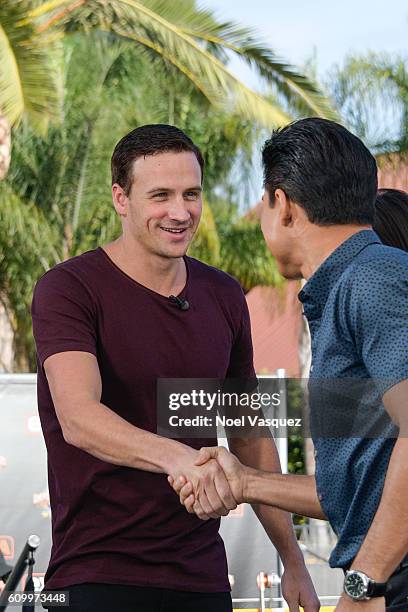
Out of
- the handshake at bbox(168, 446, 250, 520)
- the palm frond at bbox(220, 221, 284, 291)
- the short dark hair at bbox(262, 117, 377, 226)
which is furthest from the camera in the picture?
the palm frond at bbox(220, 221, 284, 291)

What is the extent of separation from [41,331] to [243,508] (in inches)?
155

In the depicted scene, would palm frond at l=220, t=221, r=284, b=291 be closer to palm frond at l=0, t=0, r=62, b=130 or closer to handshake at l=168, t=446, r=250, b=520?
palm frond at l=0, t=0, r=62, b=130

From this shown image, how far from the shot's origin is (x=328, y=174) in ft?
8.16

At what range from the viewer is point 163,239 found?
348 centimetres

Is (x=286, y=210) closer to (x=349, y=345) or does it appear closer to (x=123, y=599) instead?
(x=349, y=345)

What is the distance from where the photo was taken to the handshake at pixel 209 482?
9.71 feet

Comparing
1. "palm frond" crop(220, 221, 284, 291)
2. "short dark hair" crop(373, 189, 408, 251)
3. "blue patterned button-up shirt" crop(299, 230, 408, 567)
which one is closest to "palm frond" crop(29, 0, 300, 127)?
"palm frond" crop(220, 221, 284, 291)

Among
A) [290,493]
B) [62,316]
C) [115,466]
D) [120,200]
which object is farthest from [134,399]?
[290,493]

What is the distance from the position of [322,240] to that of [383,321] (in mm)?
321

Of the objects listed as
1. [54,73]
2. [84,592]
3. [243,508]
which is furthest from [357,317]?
[54,73]

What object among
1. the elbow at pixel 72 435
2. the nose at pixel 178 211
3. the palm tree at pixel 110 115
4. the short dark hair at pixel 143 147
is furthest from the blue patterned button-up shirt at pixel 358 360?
the palm tree at pixel 110 115

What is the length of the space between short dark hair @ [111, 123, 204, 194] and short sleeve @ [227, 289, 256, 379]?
55 cm

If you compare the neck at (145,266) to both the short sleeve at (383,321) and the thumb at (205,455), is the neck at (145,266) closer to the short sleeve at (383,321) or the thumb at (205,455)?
the thumb at (205,455)

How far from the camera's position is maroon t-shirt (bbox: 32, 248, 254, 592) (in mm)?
3236
